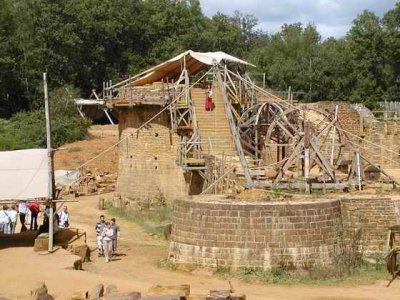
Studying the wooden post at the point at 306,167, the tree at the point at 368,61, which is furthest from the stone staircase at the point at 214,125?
the tree at the point at 368,61

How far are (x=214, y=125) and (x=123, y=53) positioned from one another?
28.9m

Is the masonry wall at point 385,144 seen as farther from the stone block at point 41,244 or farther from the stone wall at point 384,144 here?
the stone block at point 41,244

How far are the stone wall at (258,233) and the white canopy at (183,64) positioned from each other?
1128 cm

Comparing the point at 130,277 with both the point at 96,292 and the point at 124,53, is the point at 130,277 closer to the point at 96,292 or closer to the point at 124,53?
the point at 96,292

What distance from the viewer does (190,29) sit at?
56.6 metres

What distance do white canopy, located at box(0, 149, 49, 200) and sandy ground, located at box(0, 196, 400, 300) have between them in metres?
1.53

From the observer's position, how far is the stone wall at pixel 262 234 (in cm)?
1709

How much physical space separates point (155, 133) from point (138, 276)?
10680 millimetres

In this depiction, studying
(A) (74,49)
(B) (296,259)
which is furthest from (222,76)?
(A) (74,49)

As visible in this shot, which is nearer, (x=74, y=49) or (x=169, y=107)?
(x=169, y=107)

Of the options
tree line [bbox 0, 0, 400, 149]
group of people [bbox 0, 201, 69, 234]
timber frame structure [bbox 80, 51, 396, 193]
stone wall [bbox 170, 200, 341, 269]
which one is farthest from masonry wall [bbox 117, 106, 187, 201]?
tree line [bbox 0, 0, 400, 149]

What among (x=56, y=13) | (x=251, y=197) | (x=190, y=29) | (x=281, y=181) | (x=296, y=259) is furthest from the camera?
(x=190, y=29)

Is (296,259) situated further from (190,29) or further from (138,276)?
(190,29)

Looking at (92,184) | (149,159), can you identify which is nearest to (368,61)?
(92,184)
